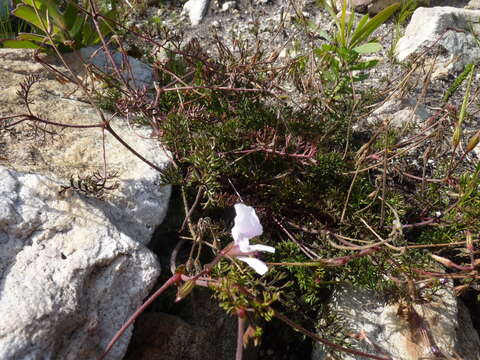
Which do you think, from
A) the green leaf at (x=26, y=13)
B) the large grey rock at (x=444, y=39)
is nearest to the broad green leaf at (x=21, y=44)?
the green leaf at (x=26, y=13)

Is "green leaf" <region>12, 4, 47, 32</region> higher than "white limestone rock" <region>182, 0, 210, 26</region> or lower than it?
higher

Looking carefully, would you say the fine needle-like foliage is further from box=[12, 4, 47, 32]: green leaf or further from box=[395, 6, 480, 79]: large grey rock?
box=[395, 6, 480, 79]: large grey rock

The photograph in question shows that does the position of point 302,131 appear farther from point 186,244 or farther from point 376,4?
point 376,4

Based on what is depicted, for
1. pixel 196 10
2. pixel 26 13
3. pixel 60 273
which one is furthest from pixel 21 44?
pixel 60 273

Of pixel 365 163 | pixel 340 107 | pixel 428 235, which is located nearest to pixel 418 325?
pixel 428 235

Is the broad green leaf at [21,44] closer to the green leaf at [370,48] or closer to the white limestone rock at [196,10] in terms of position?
the white limestone rock at [196,10]

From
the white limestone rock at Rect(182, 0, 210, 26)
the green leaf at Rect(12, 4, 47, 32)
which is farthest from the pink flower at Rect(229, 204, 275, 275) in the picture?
the white limestone rock at Rect(182, 0, 210, 26)
